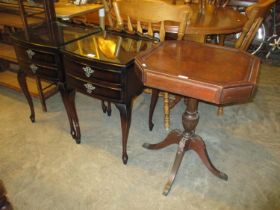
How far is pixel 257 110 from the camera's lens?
2498 millimetres

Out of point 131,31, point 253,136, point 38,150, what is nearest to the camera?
point 131,31

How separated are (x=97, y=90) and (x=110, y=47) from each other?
319mm

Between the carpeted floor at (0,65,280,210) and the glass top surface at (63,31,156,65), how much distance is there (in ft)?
2.60

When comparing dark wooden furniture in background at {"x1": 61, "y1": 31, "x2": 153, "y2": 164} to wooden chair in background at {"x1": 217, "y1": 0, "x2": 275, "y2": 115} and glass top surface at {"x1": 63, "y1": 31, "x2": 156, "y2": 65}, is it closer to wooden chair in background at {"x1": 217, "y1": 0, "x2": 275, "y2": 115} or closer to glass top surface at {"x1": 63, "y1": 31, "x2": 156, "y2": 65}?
glass top surface at {"x1": 63, "y1": 31, "x2": 156, "y2": 65}

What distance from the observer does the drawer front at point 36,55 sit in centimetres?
167

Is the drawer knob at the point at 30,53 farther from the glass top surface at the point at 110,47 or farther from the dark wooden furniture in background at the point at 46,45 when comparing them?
the glass top surface at the point at 110,47

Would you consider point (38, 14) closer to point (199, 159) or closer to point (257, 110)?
point (199, 159)

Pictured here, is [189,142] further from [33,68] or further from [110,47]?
[33,68]

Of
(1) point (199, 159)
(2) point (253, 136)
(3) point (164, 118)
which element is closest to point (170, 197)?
(1) point (199, 159)

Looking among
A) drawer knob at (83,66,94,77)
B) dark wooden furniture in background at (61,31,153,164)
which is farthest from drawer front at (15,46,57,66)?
drawer knob at (83,66,94,77)

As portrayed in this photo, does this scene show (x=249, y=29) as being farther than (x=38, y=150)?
No

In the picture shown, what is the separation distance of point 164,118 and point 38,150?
3.57ft

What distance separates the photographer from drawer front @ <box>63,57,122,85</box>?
4.76 feet

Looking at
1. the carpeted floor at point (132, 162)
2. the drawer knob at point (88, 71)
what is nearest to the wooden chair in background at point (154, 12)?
the drawer knob at point (88, 71)
